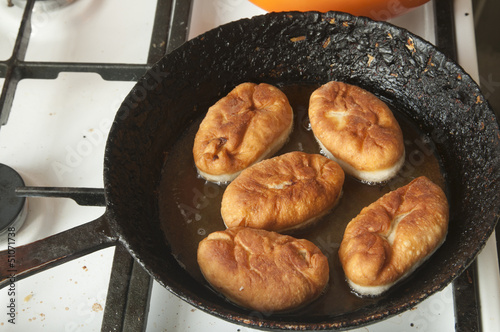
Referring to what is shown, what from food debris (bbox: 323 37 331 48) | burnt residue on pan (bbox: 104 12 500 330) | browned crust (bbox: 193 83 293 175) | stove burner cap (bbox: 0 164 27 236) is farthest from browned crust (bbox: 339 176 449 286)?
stove burner cap (bbox: 0 164 27 236)

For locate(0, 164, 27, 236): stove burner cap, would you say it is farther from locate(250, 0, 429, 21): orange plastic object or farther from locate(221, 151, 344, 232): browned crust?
locate(250, 0, 429, 21): orange plastic object

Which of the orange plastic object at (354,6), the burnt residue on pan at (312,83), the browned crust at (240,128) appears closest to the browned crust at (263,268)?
the burnt residue on pan at (312,83)

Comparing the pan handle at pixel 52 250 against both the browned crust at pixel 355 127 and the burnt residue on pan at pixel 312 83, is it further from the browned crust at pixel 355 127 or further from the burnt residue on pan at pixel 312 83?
the browned crust at pixel 355 127

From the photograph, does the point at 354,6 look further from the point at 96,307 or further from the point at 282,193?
the point at 96,307

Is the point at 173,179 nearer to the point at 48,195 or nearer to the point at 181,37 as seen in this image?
the point at 48,195

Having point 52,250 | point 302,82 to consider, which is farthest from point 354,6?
point 52,250
